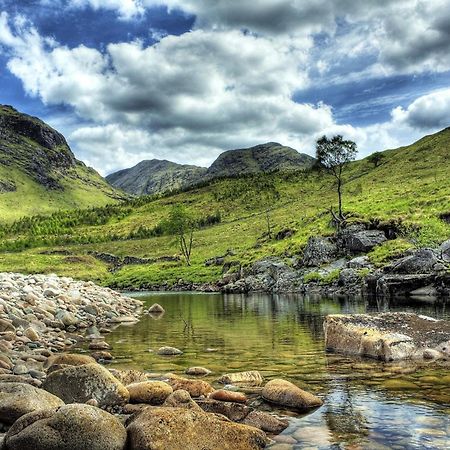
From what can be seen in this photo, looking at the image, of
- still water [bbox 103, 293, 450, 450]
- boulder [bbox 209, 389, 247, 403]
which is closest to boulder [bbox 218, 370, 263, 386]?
still water [bbox 103, 293, 450, 450]

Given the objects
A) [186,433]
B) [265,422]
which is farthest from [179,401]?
[186,433]

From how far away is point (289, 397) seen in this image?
38.9 ft

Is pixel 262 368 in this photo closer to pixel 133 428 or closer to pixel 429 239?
A: pixel 133 428

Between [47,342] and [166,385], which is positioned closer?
[166,385]

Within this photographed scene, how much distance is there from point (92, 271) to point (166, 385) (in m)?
116

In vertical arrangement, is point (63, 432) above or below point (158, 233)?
below

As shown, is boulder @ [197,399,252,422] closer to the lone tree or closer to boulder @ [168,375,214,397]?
boulder @ [168,375,214,397]

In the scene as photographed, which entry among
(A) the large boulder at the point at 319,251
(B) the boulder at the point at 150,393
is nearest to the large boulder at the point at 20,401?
(B) the boulder at the point at 150,393

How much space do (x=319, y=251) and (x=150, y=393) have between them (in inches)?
2315

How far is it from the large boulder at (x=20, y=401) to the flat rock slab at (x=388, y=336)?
11.6 m

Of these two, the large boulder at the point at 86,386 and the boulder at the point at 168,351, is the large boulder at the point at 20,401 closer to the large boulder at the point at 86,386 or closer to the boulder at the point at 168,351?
the large boulder at the point at 86,386

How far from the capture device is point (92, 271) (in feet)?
403

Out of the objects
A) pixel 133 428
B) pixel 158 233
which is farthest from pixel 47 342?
→ pixel 158 233

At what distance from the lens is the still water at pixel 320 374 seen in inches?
377
